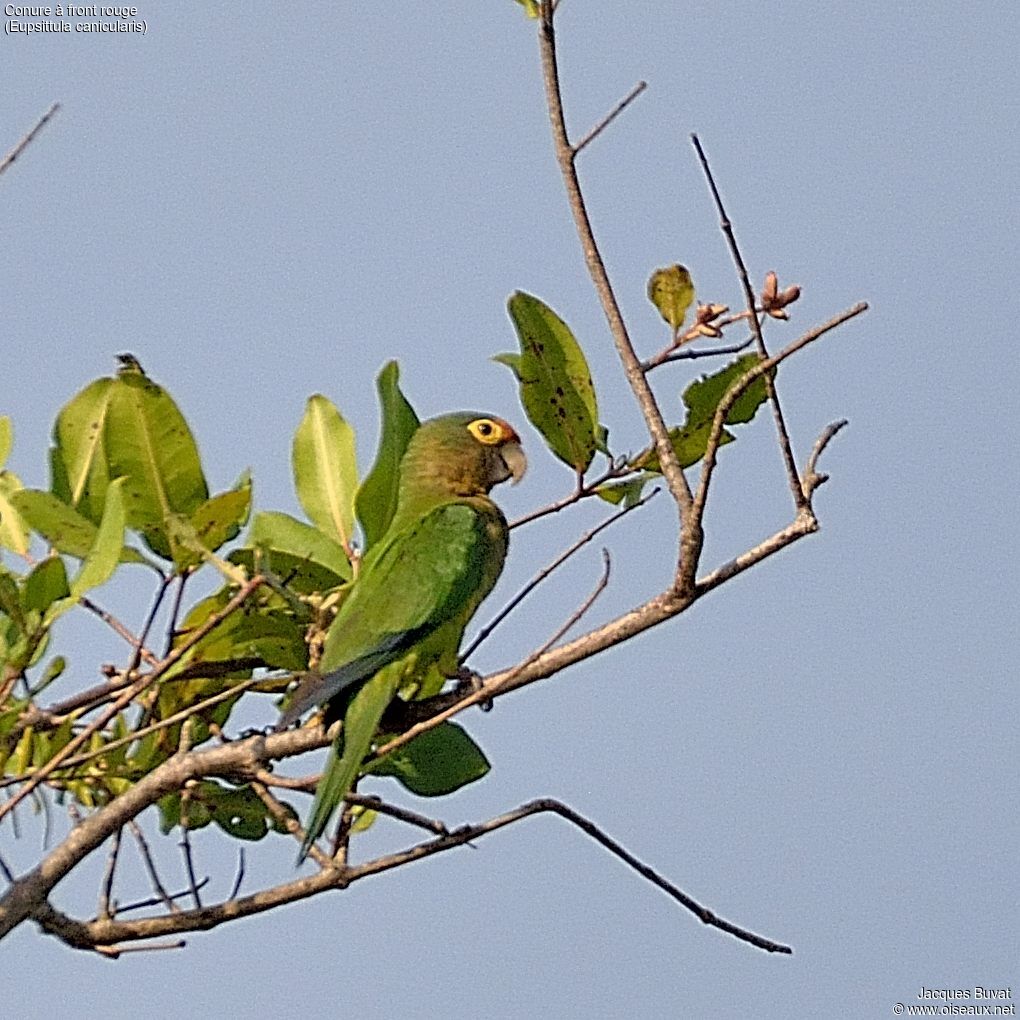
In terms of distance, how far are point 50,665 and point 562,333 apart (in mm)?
1120

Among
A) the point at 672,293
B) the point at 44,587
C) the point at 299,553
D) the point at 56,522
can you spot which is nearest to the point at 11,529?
the point at 56,522

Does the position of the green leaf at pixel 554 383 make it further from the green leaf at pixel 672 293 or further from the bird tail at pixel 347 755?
the bird tail at pixel 347 755

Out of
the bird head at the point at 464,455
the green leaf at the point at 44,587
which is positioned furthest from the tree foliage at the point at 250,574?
the bird head at the point at 464,455

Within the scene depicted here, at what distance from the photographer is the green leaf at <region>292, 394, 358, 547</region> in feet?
10.0

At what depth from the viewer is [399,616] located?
3.36m

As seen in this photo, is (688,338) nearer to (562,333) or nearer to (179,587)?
(562,333)

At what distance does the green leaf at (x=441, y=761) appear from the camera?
295 centimetres

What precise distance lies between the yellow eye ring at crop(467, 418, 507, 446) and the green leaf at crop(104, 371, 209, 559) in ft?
5.60

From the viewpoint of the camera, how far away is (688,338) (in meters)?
2.71

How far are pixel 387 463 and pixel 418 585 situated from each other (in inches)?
22.3

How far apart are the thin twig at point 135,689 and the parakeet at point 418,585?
0.99 feet

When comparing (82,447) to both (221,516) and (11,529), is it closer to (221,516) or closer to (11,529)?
(11,529)

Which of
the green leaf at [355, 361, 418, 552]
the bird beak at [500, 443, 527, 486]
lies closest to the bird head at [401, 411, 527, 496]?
the bird beak at [500, 443, 527, 486]

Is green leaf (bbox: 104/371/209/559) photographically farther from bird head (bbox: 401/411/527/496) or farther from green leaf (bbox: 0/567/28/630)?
bird head (bbox: 401/411/527/496)
